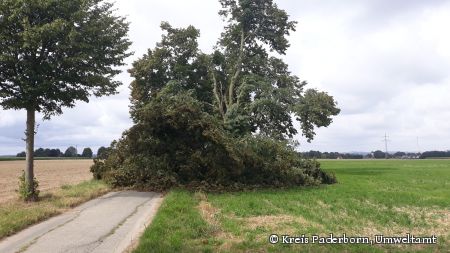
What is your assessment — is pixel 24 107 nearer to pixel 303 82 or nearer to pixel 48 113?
pixel 48 113

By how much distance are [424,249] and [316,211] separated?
5.70m

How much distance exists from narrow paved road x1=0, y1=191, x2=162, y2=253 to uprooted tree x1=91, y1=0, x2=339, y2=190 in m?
5.58

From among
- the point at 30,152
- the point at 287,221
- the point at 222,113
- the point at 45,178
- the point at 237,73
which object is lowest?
the point at 287,221

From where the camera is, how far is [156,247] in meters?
8.82

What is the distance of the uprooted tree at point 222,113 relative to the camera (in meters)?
21.6

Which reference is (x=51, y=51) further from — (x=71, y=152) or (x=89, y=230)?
(x=71, y=152)

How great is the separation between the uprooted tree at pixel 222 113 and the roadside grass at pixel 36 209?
12.2ft

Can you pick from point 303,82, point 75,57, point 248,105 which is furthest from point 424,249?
point 303,82

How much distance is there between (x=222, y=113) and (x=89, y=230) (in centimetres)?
2571

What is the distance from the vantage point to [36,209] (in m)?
13.8

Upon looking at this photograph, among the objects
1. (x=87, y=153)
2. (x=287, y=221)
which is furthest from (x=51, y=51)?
(x=87, y=153)

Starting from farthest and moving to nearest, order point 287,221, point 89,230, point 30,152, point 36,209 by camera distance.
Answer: point 30,152 → point 36,209 → point 287,221 → point 89,230

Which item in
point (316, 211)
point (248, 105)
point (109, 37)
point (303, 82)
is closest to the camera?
point (316, 211)

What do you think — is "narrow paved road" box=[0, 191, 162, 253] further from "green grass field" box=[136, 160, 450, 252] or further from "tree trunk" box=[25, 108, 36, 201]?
"tree trunk" box=[25, 108, 36, 201]
